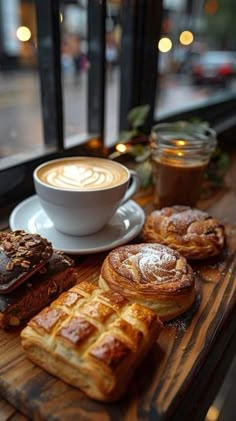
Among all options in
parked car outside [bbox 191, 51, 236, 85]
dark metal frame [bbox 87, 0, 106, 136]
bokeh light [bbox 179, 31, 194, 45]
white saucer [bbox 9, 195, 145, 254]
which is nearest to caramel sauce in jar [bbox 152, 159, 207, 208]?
white saucer [bbox 9, 195, 145, 254]

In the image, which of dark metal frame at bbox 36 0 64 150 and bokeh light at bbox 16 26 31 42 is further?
bokeh light at bbox 16 26 31 42

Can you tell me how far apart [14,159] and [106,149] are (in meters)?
0.40

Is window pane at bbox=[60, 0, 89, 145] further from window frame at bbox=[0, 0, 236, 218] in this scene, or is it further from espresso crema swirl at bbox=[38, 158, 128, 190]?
espresso crema swirl at bbox=[38, 158, 128, 190]

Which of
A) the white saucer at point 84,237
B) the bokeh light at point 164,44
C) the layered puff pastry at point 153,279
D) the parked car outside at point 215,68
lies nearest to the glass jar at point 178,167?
the white saucer at point 84,237

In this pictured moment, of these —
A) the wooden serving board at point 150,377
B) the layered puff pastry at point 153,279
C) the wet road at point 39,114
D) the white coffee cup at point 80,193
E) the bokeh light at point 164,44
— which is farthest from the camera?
the bokeh light at point 164,44

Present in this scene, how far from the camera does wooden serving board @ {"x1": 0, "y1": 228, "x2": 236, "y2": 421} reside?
51 centimetres

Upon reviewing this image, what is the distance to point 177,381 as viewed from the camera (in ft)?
1.84

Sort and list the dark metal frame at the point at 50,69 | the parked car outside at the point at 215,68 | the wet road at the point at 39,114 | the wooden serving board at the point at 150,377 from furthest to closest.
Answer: the parked car outside at the point at 215,68, the wet road at the point at 39,114, the dark metal frame at the point at 50,69, the wooden serving board at the point at 150,377

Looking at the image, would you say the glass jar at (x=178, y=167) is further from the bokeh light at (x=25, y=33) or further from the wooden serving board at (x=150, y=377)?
the bokeh light at (x=25, y=33)

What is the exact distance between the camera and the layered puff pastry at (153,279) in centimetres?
66

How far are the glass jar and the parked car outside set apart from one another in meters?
1.52

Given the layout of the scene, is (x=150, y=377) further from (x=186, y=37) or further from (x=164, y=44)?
(x=186, y=37)

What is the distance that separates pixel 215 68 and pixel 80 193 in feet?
7.21

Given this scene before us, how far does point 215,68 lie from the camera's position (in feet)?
8.49
